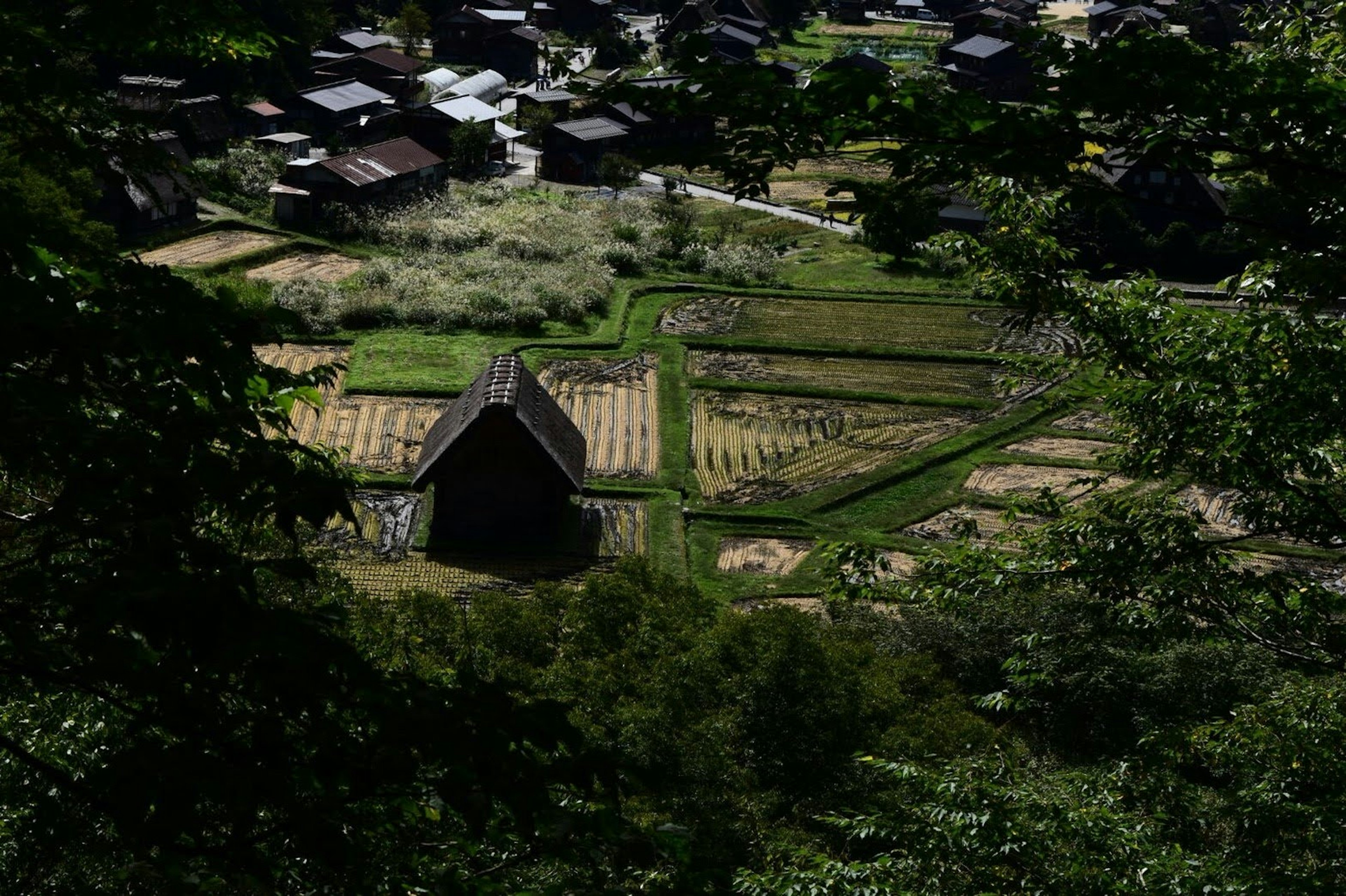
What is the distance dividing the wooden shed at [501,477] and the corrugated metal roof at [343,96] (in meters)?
37.6

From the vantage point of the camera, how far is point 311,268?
44.8 m

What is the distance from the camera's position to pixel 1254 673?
19562mm

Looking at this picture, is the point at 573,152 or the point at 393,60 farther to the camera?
→ the point at 393,60

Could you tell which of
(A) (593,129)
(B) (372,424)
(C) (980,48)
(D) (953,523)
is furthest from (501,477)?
(C) (980,48)

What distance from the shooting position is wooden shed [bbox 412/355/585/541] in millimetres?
27547

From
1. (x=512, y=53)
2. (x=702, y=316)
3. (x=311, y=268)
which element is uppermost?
(x=512, y=53)

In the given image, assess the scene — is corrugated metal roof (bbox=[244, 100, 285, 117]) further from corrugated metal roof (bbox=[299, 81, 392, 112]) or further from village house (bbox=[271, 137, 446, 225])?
village house (bbox=[271, 137, 446, 225])

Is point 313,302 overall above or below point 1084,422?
below

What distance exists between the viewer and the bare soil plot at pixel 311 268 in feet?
142

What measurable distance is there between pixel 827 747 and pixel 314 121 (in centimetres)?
5402

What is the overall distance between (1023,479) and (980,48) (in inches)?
2082

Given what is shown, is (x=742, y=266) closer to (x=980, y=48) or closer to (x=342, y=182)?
(x=342, y=182)

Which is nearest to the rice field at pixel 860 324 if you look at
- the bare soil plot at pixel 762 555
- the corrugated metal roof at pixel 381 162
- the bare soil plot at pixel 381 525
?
the bare soil plot at pixel 762 555

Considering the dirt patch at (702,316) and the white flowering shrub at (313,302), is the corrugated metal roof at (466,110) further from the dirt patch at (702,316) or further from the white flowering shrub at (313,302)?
the white flowering shrub at (313,302)
